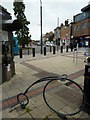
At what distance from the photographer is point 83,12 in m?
25.5

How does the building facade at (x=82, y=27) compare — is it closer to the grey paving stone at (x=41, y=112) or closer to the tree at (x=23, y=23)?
the tree at (x=23, y=23)

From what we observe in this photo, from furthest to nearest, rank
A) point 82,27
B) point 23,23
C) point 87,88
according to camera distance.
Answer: point 82,27 < point 23,23 < point 87,88

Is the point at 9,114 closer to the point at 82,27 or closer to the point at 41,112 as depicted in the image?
the point at 41,112

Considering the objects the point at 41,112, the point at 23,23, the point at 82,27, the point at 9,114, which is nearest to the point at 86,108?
the point at 41,112

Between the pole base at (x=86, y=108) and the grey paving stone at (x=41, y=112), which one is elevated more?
the pole base at (x=86, y=108)

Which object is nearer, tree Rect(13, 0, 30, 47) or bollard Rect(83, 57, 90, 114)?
bollard Rect(83, 57, 90, 114)

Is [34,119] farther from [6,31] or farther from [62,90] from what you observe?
[6,31]

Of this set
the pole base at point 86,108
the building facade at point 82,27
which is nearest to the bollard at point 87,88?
the pole base at point 86,108

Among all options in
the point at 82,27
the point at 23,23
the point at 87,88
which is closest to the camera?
the point at 87,88

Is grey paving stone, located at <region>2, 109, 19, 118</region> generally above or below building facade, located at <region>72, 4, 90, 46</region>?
below

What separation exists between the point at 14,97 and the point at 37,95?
70cm

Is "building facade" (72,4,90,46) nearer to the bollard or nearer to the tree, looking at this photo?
the tree


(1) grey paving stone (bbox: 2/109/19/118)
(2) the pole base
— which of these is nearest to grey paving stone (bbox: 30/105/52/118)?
(1) grey paving stone (bbox: 2/109/19/118)

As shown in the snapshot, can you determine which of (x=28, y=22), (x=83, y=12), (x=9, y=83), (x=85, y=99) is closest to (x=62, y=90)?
(x=85, y=99)
